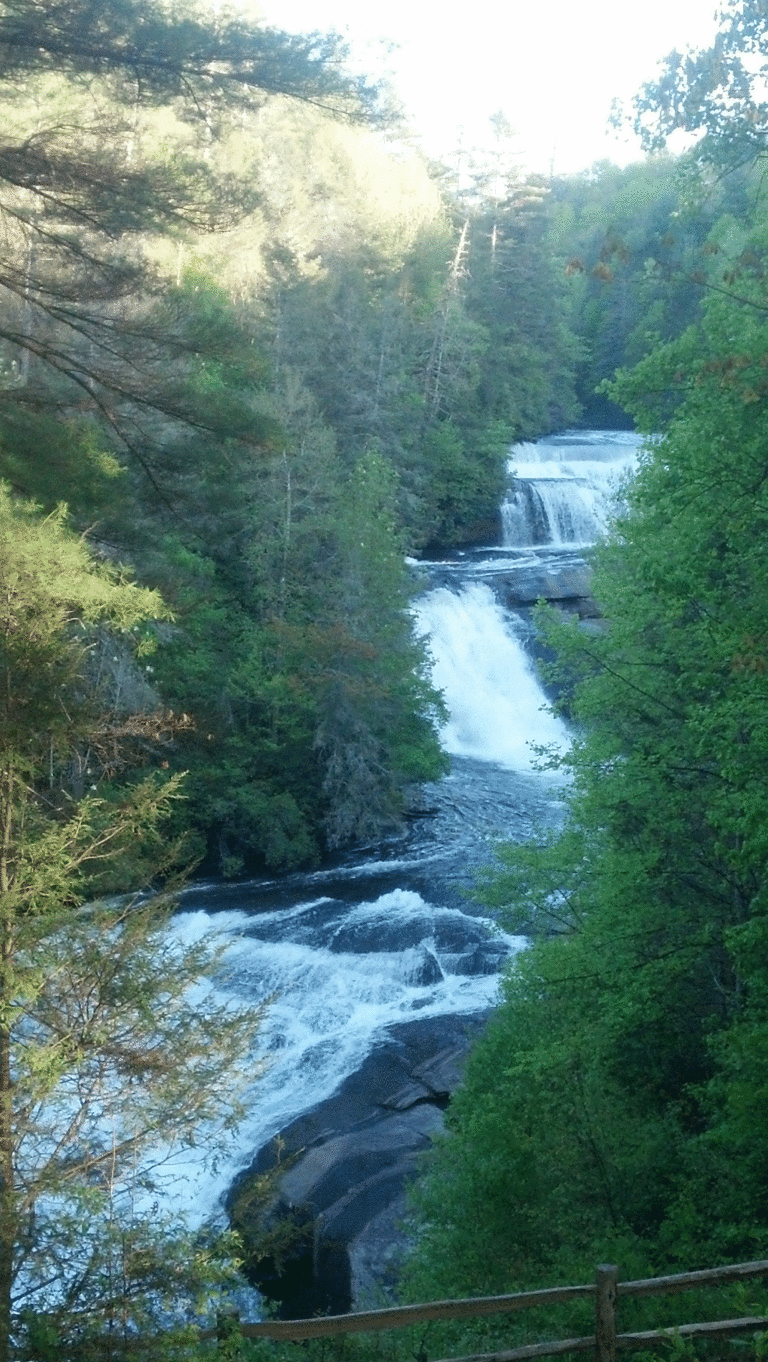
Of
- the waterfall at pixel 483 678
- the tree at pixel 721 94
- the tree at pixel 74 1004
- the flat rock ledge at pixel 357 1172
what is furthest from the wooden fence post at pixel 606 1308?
the waterfall at pixel 483 678

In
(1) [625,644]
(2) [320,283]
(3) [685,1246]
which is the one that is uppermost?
(2) [320,283]

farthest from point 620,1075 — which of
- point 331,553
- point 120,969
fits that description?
point 331,553

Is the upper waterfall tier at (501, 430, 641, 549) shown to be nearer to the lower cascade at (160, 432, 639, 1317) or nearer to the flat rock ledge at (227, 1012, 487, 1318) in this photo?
the lower cascade at (160, 432, 639, 1317)

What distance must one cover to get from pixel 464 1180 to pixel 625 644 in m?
4.36

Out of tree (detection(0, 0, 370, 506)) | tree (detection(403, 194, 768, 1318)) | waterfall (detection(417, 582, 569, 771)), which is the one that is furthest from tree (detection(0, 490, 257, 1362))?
waterfall (detection(417, 582, 569, 771))

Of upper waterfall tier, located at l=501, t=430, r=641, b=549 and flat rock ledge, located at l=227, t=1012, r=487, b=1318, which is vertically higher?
upper waterfall tier, located at l=501, t=430, r=641, b=549

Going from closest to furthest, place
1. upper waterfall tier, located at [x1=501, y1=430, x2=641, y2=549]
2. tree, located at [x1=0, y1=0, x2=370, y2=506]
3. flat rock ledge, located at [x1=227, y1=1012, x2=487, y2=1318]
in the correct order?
tree, located at [x1=0, y1=0, x2=370, y2=506]
flat rock ledge, located at [x1=227, y1=1012, x2=487, y2=1318]
upper waterfall tier, located at [x1=501, y1=430, x2=641, y2=549]

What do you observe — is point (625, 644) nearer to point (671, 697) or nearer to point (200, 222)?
point (671, 697)

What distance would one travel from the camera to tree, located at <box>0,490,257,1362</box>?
5.44 metres

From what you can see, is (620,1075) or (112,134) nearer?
(112,134)

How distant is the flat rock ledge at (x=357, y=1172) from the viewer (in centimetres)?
1036

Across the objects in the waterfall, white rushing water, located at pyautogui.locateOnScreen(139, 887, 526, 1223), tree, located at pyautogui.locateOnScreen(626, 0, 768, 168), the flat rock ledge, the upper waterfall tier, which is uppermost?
tree, located at pyautogui.locateOnScreen(626, 0, 768, 168)

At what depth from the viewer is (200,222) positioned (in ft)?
29.5

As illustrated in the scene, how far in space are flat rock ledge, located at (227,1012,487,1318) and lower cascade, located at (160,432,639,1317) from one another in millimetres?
19
